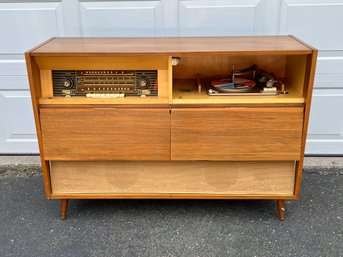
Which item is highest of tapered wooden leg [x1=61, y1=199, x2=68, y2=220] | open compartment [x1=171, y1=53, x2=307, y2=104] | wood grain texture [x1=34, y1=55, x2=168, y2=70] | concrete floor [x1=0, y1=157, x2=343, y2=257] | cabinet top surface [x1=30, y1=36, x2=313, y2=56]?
cabinet top surface [x1=30, y1=36, x2=313, y2=56]

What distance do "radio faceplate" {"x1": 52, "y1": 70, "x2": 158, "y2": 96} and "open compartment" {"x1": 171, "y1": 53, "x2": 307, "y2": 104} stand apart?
13 centimetres

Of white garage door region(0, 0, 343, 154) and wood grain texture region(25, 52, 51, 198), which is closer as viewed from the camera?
wood grain texture region(25, 52, 51, 198)

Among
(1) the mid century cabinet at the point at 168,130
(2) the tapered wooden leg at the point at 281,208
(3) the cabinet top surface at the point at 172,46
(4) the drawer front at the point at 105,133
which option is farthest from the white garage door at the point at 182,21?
(2) the tapered wooden leg at the point at 281,208

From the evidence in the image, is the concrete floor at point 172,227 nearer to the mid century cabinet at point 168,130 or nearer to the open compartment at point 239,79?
the mid century cabinet at point 168,130

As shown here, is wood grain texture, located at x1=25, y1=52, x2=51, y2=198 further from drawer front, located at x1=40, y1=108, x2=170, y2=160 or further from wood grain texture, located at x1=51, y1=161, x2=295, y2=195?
wood grain texture, located at x1=51, y1=161, x2=295, y2=195

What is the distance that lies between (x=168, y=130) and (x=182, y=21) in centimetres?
78

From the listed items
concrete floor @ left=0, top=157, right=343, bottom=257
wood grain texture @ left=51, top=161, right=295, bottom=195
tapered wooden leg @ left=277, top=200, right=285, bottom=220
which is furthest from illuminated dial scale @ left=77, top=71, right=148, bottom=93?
tapered wooden leg @ left=277, top=200, right=285, bottom=220

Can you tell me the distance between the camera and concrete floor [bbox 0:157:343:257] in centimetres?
167

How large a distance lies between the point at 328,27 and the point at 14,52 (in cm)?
182

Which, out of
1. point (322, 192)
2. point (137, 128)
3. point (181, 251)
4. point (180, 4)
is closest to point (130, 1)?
point (180, 4)

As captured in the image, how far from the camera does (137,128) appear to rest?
64.2 inches

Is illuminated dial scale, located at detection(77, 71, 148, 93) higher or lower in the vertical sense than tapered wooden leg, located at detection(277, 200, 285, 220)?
higher

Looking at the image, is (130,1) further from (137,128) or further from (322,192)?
(322,192)

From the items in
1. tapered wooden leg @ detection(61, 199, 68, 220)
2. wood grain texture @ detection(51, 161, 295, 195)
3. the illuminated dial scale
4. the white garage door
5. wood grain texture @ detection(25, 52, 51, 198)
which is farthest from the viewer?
the white garage door
